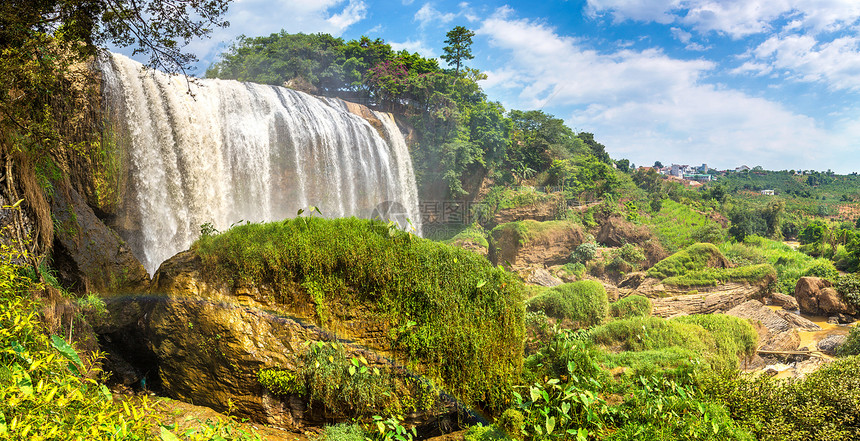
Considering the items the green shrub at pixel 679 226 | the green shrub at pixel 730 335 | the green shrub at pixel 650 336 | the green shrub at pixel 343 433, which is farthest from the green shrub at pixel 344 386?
the green shrub at pixel 679 226

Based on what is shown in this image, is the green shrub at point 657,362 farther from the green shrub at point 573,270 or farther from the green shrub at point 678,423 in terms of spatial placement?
the green shrub at point 573,270

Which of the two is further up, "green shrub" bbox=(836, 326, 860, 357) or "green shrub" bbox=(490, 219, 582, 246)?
"green shrub" bbox=(490, 219, 582, 246)

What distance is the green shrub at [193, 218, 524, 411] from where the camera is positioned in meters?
5.01

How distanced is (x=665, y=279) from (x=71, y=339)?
57.8 feet

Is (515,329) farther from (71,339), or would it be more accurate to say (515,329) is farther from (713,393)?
(71,339)

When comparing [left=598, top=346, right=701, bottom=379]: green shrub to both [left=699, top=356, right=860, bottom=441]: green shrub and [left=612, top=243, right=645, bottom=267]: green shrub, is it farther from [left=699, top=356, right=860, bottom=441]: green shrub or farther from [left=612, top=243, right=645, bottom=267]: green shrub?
[left=612, top=243, right=645, bottom=267]: green shrub

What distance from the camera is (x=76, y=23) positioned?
504 centimetres

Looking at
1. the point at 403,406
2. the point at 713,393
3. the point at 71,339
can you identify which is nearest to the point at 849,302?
the point at 713,393

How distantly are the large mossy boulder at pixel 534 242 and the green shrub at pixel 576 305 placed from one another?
9.68m

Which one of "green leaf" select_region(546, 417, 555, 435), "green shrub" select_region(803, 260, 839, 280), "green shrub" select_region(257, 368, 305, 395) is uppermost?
"green shrub" select_region(257, 368, 305, 395)

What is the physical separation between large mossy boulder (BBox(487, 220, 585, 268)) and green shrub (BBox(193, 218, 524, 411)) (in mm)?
15394

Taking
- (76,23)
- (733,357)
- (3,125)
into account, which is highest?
(76,23)

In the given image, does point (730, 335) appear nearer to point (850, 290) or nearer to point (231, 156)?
point (850, 290)

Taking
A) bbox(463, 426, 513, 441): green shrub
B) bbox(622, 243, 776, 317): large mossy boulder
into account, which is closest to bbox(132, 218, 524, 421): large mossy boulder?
bbox(463, 426, 513, 441): green shrub
